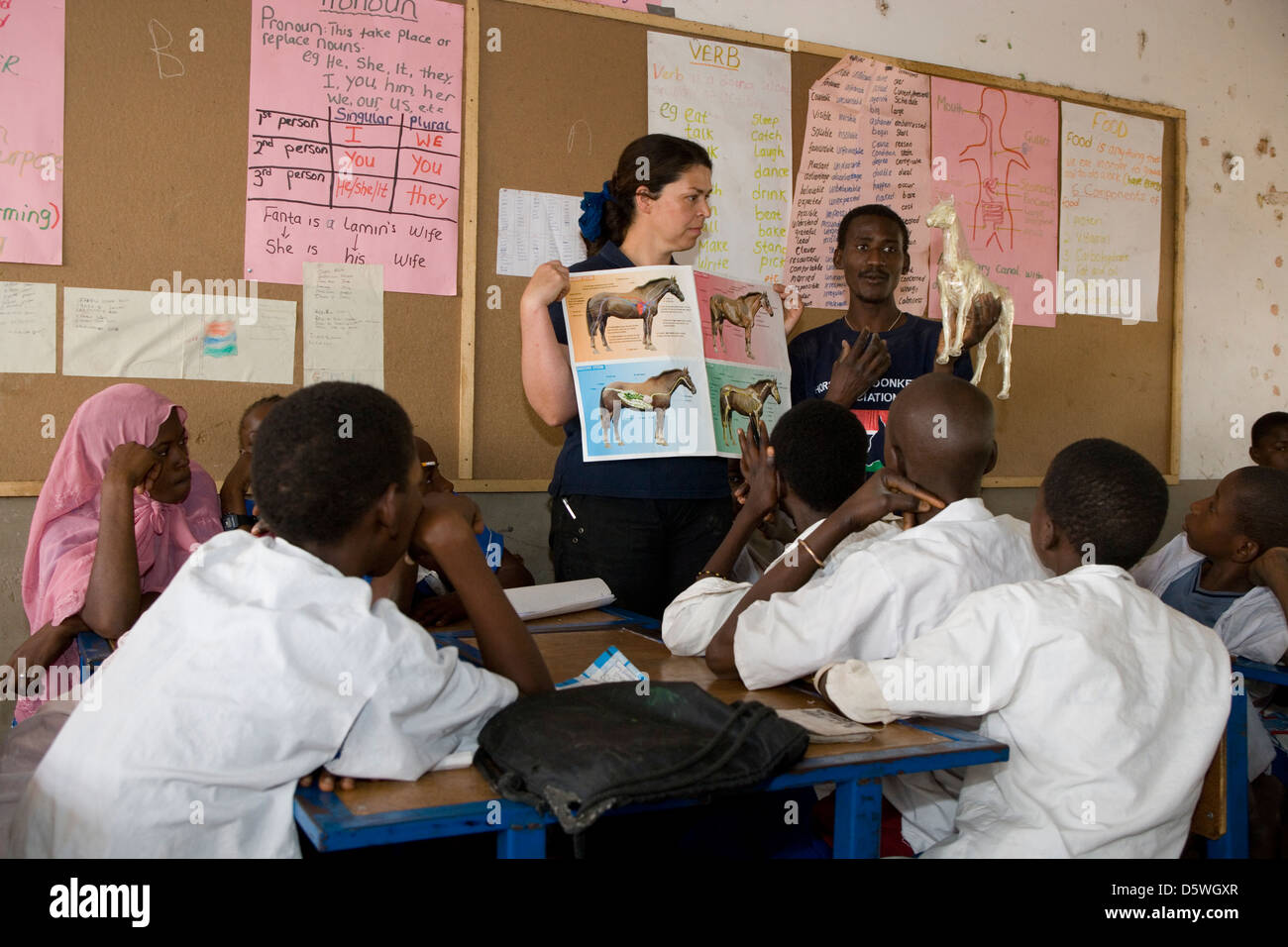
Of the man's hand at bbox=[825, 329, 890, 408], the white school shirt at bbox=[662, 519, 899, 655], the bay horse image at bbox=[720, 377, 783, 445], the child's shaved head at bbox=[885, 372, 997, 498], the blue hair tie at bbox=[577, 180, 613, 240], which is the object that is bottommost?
the white school shirt at bbox=[662, 519, 899, 655]

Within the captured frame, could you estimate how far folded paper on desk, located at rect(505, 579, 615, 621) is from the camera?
237 cm

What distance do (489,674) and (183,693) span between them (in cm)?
37

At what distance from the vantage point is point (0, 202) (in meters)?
3.04

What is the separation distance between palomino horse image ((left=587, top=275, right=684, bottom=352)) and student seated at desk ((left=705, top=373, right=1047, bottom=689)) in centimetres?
99

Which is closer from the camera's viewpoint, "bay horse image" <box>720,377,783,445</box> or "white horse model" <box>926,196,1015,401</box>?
"bay horse image" <box>720,377,783,445</box>

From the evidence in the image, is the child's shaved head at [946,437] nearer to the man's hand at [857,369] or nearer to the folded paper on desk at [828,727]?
the folded paper on desk at [828,727]

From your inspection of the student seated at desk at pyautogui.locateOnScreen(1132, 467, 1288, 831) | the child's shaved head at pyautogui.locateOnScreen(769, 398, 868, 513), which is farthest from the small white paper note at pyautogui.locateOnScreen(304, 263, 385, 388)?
the student seated at desk at pyautogui.locateOnScreen(1132, 467, 1288, 831)

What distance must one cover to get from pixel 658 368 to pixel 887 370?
0.74 metres

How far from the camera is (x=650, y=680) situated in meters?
1.65

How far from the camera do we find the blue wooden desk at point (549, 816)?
42.8 inches

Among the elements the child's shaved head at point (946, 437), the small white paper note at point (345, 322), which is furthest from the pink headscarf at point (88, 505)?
the child's shaved head at point (946, 437)

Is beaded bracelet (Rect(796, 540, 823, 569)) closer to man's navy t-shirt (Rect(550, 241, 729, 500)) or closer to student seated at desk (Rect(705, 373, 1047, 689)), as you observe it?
student seated at desk (Rect(705, 373, 1047, 689))
